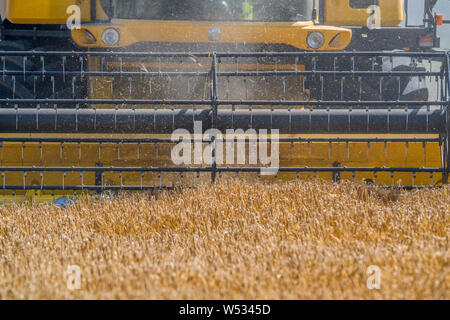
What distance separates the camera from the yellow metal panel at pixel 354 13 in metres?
6.28

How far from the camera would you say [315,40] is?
19.4 feet

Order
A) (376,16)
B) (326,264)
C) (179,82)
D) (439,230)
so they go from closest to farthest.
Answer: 1. (326,264)
2. (439,230)
3. (179,82)
4. (376,16)

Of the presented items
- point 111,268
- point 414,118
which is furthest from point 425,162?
point 111,268

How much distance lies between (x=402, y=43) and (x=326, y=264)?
4.75 meters

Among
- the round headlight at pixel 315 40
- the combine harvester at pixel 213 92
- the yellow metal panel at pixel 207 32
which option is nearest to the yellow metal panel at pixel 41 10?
the combine harvester at pixel 213 92

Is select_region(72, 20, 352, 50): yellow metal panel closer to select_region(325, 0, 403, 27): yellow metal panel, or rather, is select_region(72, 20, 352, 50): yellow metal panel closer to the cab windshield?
the cab windshield

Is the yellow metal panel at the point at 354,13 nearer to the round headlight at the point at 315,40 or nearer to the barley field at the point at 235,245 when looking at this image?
the round headlight at the point at 315,40

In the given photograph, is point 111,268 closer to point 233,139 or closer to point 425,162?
point 233,139

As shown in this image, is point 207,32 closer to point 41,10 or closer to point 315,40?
point 315,40

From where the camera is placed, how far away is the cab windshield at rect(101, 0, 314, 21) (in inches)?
235

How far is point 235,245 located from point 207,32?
361 cm

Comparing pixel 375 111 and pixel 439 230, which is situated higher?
pixel 375 111
